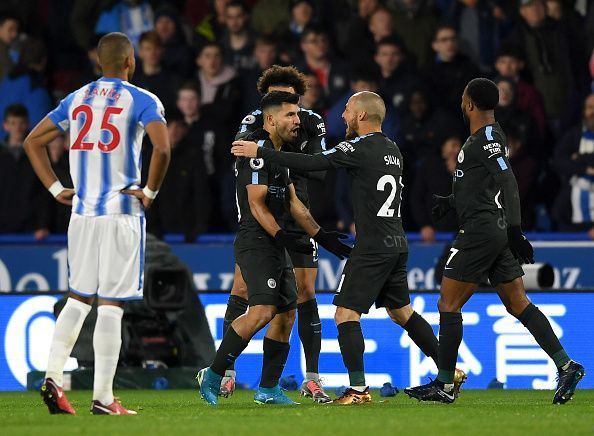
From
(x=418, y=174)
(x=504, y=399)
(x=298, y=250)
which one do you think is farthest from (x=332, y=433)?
(x=418, y=174)

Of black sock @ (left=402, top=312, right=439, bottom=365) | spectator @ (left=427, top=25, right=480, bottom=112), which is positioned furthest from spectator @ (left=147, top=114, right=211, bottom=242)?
black sock @ (left=402, top=312, right=439, bottom=365)

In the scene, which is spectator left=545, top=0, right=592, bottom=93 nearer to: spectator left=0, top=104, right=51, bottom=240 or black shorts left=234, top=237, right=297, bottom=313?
spectator left=0, top=104, right=51, bottom=240

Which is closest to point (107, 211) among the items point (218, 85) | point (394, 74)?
point (394, 74)

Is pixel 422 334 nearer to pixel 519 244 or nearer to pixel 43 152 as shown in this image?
pixel 519 244

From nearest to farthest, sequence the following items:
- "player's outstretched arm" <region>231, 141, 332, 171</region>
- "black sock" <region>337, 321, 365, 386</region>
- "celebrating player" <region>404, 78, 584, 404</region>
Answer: "player's outstretched arm" <region>231, 141, 332, 171</region>
"black sock" <region>337, 321, 365, 386</region>
"celebrating player" <region>404, 78, 584, 404</region>

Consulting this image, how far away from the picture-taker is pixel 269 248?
9.16 meters

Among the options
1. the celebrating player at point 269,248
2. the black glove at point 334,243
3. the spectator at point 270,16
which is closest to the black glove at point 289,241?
the celebrating player at point 269,248

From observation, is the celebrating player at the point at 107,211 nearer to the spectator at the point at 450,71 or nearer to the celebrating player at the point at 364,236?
the celebrating player at the point at 364,236

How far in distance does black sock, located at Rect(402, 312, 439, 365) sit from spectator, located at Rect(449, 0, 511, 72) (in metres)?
7.17

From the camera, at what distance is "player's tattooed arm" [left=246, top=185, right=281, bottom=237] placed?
9.02 metres

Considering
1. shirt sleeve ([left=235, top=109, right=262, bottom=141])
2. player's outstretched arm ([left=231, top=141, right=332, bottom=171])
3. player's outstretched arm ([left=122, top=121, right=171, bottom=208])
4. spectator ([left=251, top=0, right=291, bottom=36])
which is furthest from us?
spectator ([left=251, top=0, right=291, bottom=36])

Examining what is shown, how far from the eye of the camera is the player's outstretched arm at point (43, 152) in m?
8.38

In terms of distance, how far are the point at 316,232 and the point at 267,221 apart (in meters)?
0.41

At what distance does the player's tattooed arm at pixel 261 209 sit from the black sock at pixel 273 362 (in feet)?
3.00
